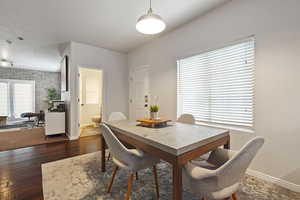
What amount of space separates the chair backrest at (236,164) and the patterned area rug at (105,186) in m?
0.78

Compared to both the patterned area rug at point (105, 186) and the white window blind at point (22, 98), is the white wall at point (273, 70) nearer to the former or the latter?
the patterned area rug at point (105, 186)

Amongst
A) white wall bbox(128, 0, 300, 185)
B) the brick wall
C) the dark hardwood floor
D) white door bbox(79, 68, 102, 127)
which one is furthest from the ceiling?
the brick wall

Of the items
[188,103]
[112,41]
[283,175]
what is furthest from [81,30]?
[283,175]

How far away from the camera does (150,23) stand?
1541 millimetres

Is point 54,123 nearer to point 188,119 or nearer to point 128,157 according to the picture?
point 128,157

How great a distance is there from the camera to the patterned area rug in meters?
1.49

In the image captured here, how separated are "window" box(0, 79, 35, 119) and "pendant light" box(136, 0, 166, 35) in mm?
7819

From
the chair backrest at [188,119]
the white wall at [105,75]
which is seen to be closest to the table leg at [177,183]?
the chair backrest at [188,119]

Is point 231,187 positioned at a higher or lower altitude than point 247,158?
lower

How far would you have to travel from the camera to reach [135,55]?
14.0ft

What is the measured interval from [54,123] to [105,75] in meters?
1.94

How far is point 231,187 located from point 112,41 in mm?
3812

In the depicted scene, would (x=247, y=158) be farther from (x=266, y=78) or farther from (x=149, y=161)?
(x=266, y=78)

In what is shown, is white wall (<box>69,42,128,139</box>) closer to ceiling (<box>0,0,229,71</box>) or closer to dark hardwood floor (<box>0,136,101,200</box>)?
ceiling (<box>0,0,229,71</box>)
